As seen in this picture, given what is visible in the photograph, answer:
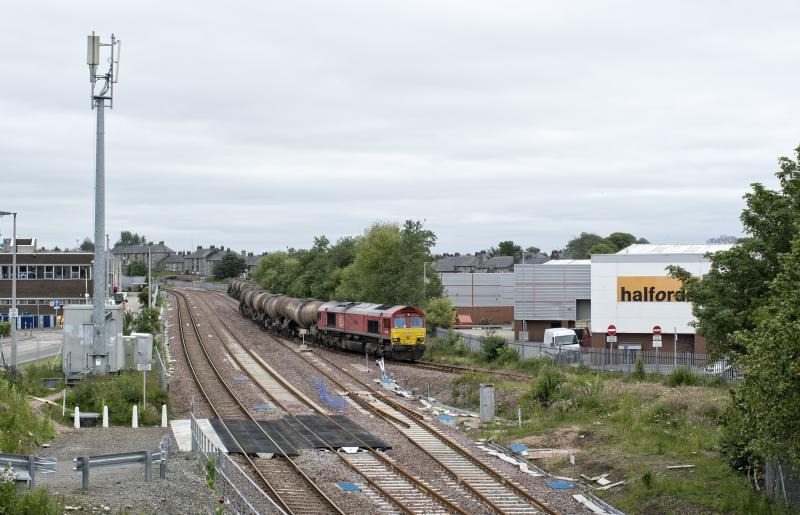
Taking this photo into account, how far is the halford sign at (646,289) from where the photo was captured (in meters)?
58.4

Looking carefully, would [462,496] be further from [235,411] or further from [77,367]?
[77,367]

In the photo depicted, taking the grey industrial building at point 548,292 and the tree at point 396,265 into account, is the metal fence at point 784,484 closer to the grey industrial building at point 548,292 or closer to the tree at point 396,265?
the tree at point 396,265

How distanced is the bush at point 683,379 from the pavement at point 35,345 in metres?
28.7

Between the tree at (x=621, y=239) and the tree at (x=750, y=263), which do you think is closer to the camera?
the tree at (x=750, y=263)

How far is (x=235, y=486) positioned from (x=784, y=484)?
12.0 meters

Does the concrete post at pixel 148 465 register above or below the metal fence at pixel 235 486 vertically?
above

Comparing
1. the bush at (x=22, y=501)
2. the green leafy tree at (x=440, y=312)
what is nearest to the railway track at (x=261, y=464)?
the bush at (x=22, y=501)

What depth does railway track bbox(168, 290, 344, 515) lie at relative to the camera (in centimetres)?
1966

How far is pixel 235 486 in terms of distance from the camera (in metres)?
19.6

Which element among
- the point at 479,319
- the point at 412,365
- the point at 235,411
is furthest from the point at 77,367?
the point at 479,319

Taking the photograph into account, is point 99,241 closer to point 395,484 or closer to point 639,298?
point 395,484

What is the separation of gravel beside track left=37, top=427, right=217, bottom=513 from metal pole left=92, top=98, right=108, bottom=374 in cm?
709

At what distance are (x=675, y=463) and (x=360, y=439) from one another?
946 centimetres

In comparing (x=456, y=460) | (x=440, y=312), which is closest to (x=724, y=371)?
(x=456, y=460)
